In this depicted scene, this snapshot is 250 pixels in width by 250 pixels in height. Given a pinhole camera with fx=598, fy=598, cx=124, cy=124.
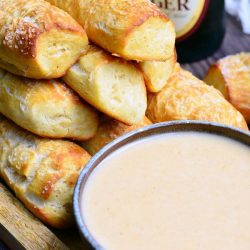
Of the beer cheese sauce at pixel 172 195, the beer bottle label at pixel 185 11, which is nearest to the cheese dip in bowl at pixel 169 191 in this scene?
the beer cheese sauce at pixel 172 195

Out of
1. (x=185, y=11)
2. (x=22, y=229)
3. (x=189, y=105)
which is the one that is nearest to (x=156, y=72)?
(x=189, y=105)

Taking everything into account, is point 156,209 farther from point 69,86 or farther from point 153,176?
point 69,86

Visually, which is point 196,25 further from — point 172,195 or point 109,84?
point 172,195

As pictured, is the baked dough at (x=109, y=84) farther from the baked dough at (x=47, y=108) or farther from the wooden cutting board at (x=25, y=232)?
the wooden cutting board at (x=25, y=232)

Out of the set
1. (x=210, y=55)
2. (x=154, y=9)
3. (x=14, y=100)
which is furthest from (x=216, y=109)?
(x=210, y=55)

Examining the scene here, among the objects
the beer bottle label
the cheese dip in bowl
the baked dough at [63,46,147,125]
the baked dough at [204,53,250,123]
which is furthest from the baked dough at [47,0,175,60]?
the beer bottle label

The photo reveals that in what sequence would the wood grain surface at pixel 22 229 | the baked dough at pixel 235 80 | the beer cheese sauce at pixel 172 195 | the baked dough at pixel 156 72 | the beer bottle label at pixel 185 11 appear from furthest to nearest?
the beer bottle label at pixel 185 11 < the baked dough at pixel 235 80 < the baked dough at pixel 156 72 < the wood grain surface at pixel 22 229 < the beer cheese sauce at pixel 172 195
